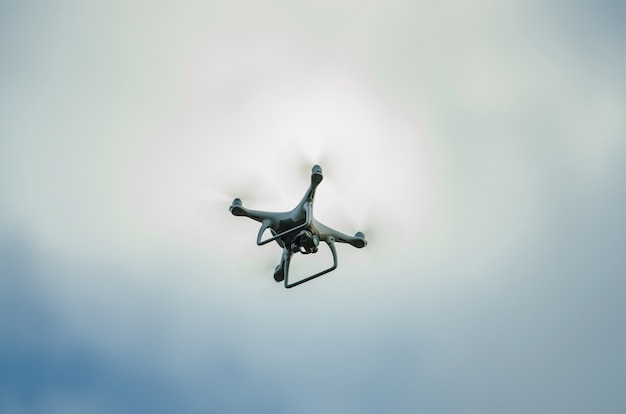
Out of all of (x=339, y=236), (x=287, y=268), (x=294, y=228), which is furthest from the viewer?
(x=339, y=236)

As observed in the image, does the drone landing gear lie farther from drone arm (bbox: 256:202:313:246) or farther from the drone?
drone arm (bbox: 256:202:313:246)

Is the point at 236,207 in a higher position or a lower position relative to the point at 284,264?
A: higher

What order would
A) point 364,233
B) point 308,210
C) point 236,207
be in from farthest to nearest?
point 364,233 < point 236,207 < point 308,210

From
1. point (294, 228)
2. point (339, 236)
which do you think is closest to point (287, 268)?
point (294, 228)

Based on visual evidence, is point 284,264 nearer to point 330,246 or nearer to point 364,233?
point 330,246

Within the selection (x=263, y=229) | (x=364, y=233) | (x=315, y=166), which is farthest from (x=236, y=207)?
(x=364, y=233)

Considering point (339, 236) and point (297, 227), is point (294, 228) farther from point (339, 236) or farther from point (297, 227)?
point (339, 236)

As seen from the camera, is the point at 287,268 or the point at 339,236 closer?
the point at 287,268

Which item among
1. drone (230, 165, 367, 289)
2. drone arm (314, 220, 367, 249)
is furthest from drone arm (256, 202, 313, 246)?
drone arm (314, 220, 367, 249)

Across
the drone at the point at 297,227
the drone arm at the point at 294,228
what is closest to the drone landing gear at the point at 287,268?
the drone at the point at 297,227
